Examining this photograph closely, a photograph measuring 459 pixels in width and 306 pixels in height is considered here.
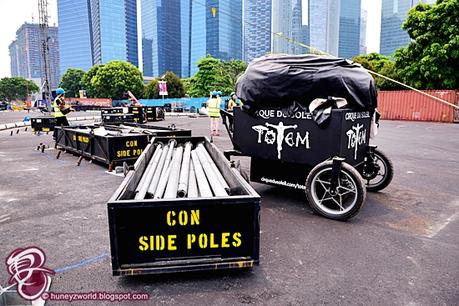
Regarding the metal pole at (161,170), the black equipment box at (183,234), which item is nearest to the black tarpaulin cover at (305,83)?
the metal pole at (161,170)

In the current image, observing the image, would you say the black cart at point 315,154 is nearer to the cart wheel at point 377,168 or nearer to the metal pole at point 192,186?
the cart wheel at point 377,168

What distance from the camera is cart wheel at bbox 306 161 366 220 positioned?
431 cm

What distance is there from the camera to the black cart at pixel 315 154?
449 cm

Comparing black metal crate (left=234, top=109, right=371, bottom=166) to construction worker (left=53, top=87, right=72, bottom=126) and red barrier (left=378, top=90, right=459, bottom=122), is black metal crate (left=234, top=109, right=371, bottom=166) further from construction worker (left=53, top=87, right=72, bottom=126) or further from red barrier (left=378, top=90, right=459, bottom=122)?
red barrier (left=378, top=90, right=459, bottom=122)

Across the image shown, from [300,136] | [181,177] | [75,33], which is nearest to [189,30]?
[75,33]

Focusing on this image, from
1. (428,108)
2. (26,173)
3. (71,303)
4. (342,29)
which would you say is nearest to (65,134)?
(26,173)

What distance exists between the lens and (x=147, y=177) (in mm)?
4180

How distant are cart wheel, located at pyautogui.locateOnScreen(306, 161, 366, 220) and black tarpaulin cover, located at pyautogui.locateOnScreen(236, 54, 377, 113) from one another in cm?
107

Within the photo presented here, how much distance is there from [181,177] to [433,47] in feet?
84.7

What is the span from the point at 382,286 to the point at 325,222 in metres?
1.54

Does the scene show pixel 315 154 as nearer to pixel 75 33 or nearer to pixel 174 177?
pixel 174 177

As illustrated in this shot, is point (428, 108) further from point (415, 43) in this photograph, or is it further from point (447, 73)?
point (415, 43)

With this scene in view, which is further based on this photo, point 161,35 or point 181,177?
point 161,35

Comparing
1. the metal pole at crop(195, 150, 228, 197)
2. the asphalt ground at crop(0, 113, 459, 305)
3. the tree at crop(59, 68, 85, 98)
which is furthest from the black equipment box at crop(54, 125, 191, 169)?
the tree at crop(59, 68, 85, 98)
